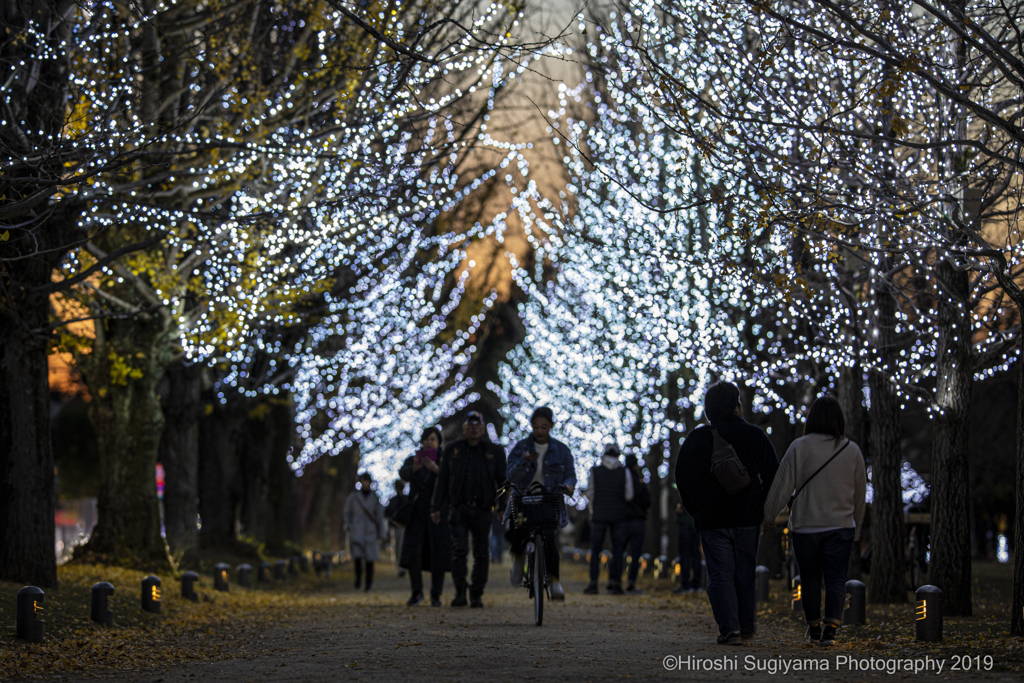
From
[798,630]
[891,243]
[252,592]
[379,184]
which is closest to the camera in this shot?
[798,630]

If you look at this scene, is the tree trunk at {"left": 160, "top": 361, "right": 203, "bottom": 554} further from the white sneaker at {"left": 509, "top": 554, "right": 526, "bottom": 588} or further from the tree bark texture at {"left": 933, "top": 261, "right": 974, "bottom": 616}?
the tree bark texture at {"left": 933, "top": 261, "right": 974, "bottom": 616}

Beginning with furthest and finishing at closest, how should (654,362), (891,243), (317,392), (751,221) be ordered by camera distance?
(317,392) < (654,362) < (891,243) < (751,221)

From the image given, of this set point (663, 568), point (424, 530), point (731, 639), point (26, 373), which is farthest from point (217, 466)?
point (731, 639)

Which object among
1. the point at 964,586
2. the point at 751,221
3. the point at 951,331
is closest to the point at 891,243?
the point at 951,331

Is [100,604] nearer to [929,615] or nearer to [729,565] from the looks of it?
[729,565]

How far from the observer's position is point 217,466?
22.9 metres

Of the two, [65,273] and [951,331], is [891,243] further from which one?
[65,273]

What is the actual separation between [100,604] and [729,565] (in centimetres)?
630

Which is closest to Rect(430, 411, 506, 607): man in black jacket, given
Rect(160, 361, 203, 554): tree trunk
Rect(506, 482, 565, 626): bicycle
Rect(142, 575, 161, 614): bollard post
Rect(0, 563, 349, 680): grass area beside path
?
Rect(506, 482, 565, 626): bicycle

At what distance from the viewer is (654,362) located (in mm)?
22969

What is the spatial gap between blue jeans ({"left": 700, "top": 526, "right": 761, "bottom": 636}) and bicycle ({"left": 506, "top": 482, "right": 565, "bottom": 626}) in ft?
6.87

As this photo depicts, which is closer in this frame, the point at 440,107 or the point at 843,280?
the point at 843,280

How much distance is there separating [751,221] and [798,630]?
3.81m

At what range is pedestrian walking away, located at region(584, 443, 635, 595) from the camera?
50.6 feet
